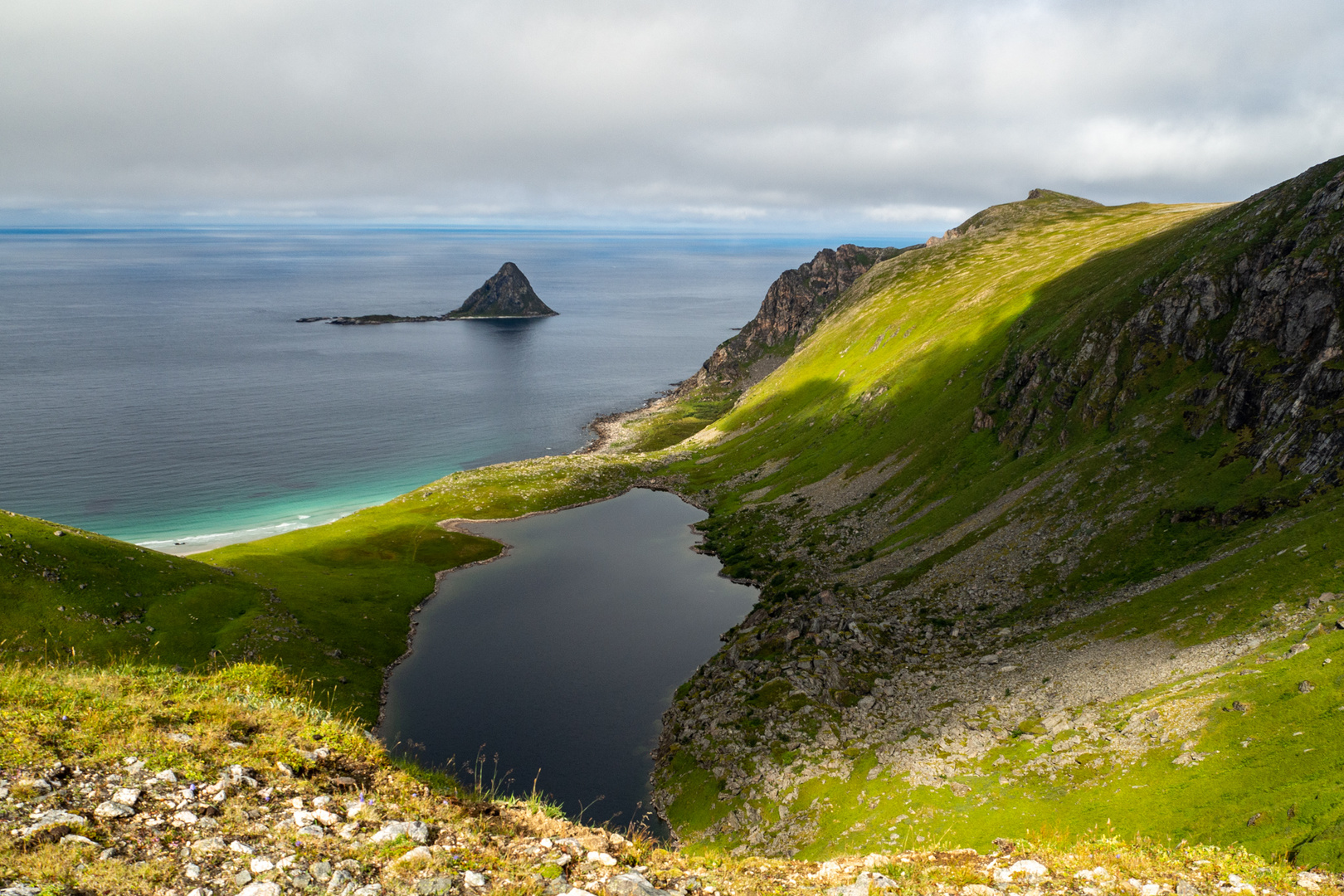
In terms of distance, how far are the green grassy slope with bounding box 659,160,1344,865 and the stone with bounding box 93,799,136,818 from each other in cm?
3433

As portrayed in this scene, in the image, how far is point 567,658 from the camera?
261 ft

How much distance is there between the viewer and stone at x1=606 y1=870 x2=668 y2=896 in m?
14.1

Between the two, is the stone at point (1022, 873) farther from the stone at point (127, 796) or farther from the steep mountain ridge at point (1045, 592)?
the stone at point (127, 796)

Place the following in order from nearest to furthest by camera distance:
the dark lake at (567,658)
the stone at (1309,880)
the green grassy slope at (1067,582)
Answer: the stone at (1309,880) < the green grassy slope at (1067,582) < the dark lake at (567,658)

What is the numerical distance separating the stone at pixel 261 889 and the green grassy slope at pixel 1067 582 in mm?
30971

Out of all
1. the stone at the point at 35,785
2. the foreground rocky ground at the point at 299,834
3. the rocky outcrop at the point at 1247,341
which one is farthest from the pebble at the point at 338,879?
the rocky outcrop at the point at 1247,341

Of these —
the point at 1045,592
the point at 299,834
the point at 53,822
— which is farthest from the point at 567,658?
the point at 53,822

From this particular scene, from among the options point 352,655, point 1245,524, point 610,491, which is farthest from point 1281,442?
point 610,491

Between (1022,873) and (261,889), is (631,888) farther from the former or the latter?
(1022,873)

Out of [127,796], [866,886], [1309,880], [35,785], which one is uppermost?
[35,785]

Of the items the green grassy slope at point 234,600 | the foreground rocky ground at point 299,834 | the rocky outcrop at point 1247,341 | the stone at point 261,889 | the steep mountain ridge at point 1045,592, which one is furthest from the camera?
the rocky outcrop at point 1247,341

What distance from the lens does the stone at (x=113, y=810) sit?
1316cm

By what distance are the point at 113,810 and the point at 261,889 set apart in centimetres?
392

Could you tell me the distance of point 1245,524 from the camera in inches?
2317
